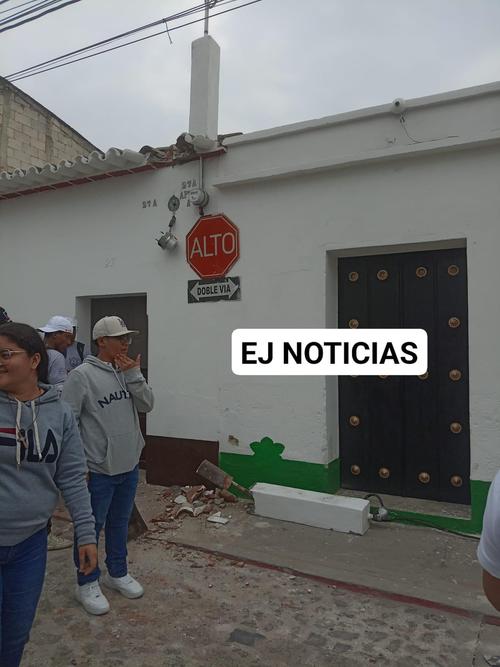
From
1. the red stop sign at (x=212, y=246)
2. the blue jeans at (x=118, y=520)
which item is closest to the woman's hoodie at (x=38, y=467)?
the blue jeans at (x=118, y=520)

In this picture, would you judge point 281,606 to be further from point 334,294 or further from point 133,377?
point 334,294

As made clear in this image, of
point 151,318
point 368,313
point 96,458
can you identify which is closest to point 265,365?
point 368,313

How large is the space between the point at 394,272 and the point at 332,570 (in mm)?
2540

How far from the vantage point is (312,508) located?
4.18 m

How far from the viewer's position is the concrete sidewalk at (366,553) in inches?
126

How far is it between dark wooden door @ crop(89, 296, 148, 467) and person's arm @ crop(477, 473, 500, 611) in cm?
485

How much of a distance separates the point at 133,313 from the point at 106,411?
Answer: 3.04 metres

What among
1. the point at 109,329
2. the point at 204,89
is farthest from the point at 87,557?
the point at 204,89

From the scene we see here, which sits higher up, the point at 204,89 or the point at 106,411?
the point at 204,89

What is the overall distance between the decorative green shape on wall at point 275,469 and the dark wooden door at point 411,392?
13.6 inches

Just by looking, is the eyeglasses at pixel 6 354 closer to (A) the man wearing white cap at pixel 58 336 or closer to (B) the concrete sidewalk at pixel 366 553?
(A) the man wearing white cap at pixel 58 336

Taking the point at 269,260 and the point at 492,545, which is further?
the point at 269,260

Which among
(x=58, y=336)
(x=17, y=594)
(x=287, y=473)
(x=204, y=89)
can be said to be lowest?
(x=287, y=473)

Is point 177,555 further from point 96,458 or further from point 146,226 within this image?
point 146,226
